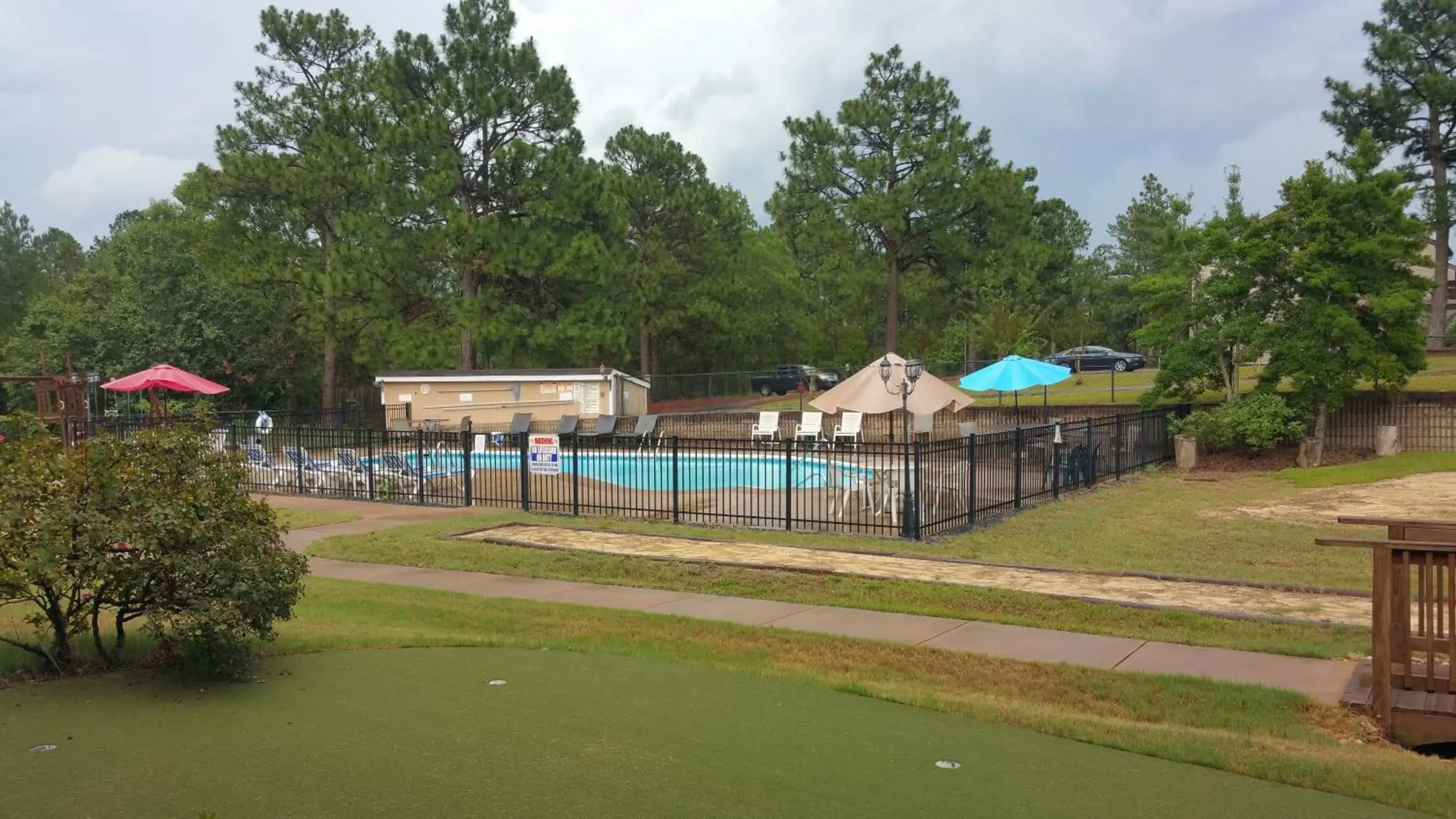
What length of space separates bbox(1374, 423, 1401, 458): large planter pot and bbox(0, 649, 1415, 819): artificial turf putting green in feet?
65.4

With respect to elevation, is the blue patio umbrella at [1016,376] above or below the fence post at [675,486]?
above

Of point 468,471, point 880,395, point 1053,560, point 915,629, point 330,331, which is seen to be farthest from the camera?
point 330,331

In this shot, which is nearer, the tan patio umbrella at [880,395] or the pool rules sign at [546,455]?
the pool rules sign at [546,455]

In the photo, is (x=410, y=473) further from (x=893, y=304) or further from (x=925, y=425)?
(x=893, y=304)

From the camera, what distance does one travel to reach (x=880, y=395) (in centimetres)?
1769

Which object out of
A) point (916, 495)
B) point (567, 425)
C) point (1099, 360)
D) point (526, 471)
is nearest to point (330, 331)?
point (567, 425)

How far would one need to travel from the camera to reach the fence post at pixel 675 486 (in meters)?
15.0

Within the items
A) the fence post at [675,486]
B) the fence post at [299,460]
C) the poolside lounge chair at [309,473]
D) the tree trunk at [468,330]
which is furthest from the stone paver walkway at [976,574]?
the tree trunk at [468,330]

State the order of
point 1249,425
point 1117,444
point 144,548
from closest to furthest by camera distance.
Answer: point 144,548
point 1117,444
point 1249,425

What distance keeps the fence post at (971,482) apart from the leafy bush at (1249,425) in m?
10.2

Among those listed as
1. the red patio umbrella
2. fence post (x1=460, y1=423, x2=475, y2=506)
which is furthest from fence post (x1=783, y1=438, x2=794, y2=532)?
the red patio umbrella

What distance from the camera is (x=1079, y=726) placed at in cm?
587

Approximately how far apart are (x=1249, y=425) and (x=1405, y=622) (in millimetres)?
17201

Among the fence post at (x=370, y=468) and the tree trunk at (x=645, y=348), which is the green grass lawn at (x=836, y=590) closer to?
the fence post at (x=370, y=468)
